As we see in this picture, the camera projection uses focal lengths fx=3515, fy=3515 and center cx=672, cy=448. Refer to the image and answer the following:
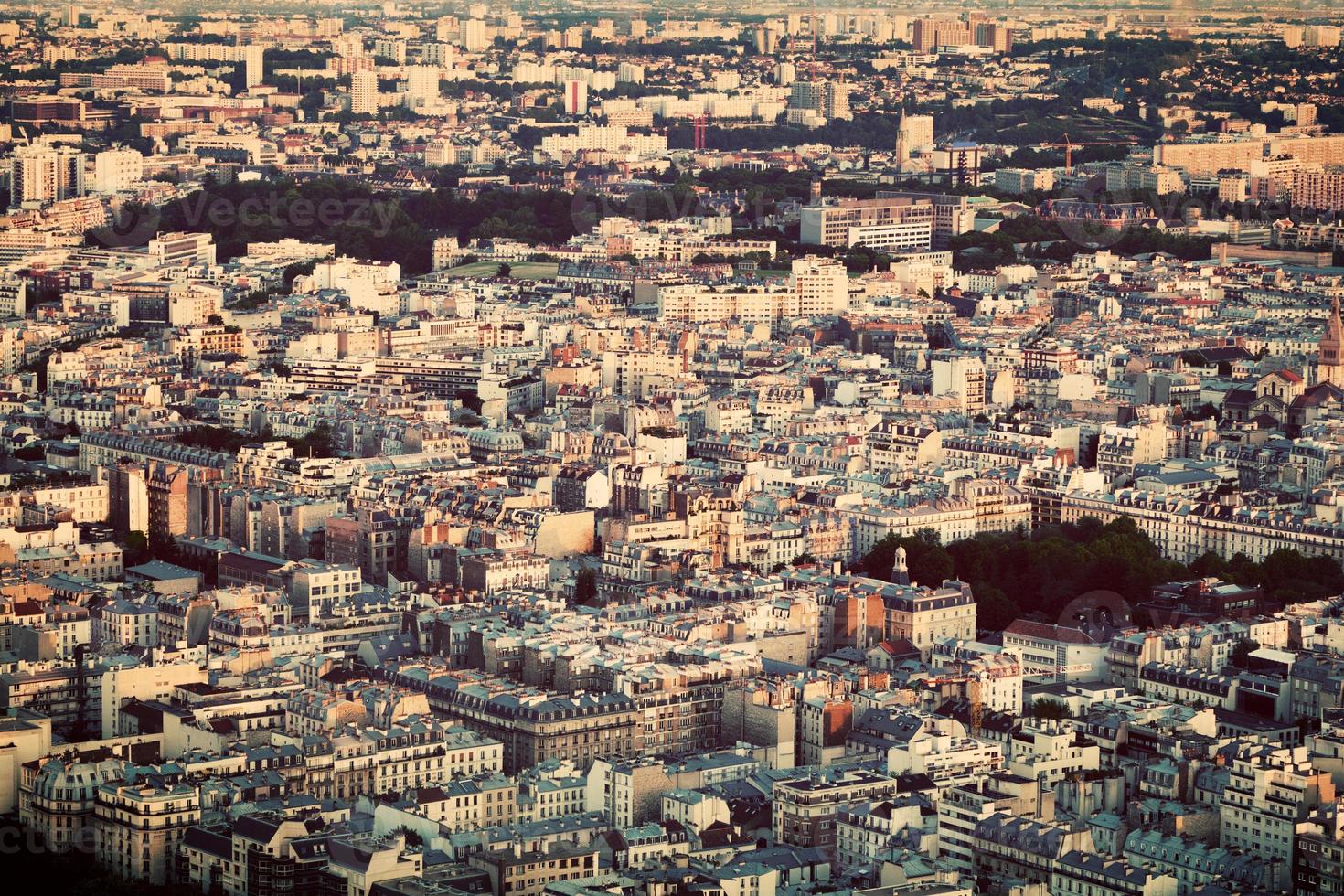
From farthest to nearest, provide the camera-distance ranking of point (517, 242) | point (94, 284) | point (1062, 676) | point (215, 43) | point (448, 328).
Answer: point (215, 43) < point (517, 242) < point (94, 284) < point (448, 328) < point (1062, 676)

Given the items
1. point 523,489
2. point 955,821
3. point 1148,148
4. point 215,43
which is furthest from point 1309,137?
point 955,821

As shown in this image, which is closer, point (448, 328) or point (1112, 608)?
point (1112, 608)

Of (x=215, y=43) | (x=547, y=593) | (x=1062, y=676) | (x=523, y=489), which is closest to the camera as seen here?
(x=1062, y=676)

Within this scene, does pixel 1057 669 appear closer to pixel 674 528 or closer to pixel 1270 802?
pixel 1270 802

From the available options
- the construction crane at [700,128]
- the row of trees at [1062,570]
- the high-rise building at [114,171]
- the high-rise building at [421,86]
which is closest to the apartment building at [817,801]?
the row of trees at [1062,570]

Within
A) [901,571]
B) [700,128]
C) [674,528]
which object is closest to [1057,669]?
[901,571]

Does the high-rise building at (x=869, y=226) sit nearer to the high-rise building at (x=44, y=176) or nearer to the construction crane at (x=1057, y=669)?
the high-rise building at (x=44, y=176)

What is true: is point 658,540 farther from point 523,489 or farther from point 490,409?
point 490,409
